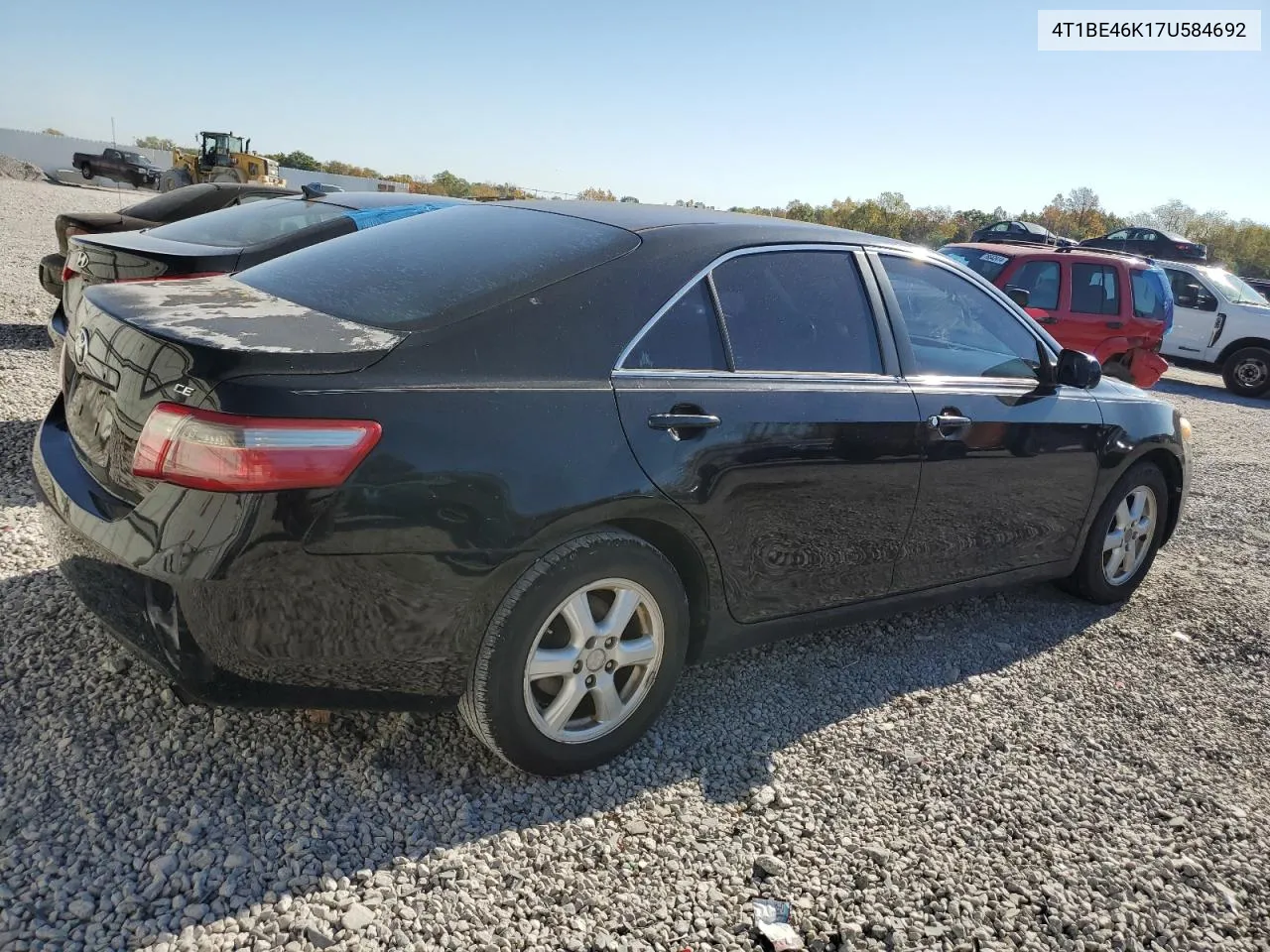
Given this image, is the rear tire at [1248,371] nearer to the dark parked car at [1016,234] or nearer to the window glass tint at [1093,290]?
the window glass tint at [1093,290]

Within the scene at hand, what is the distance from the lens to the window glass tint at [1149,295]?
35.3 ft

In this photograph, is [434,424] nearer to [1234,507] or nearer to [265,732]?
[265,732]

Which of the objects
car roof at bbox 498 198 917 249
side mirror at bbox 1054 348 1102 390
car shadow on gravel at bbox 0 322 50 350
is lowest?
car shadow on gravel at bbox 0 322 50 350

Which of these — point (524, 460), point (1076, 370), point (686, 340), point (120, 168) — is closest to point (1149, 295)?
point (1076, 370)

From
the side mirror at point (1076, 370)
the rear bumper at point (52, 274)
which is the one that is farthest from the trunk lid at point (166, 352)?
the rear bumper at point (52, 274)

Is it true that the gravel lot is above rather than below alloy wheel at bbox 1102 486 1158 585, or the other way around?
below

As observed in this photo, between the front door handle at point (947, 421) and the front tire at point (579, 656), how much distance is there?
1252mm

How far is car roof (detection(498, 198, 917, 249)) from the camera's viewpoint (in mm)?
3186

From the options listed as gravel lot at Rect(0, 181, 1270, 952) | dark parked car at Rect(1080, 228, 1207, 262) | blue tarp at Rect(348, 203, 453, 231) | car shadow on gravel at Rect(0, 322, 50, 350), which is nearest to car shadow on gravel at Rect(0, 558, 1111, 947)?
gravel lot at Rect(0, 181, 1270, 952)

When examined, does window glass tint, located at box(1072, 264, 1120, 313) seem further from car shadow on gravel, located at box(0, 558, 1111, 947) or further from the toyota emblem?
the toyota emblem

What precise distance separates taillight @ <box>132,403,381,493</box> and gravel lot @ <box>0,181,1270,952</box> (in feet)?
3.06

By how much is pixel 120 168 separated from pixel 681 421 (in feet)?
137

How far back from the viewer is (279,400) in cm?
217

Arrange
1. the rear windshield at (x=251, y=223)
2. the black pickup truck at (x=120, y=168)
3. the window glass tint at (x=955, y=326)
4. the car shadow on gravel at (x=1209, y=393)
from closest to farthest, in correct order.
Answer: the window glass tint at (x=955, y=326) < the rear windshield at (x=251, y=223) < the car shadow on gravel at (x=1209, y=393) < the black pickup truck at (x=120, y=168)
